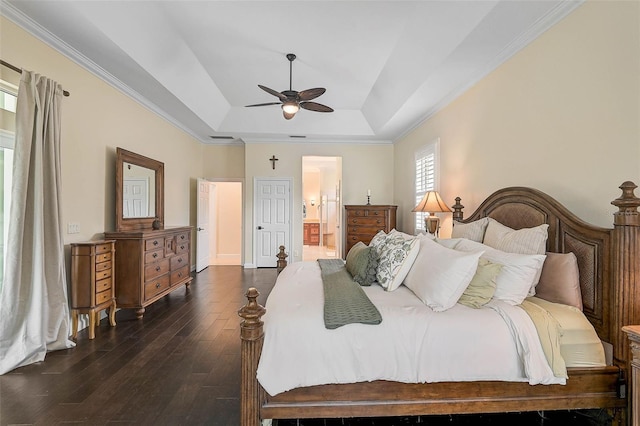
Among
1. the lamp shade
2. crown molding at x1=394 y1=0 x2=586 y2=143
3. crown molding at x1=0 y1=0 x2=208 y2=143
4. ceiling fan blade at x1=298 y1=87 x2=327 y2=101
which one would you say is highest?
crown molding at x1=0 y1=0 x2=208 y2=143

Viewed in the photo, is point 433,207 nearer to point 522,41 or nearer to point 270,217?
point 522,41

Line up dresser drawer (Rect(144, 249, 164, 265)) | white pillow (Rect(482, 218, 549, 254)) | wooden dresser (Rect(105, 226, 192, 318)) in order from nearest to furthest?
white pillow (Rect(482, 218, 549, 254)) < wooden dresser (Rect(105, 226, 192, 318)) < dresser drawer (Rect(144, 249, 164, 265))

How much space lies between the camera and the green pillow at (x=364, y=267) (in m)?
2.60

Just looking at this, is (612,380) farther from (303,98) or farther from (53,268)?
(53,268)

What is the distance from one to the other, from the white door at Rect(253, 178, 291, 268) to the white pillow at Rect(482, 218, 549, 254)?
15.7 feet

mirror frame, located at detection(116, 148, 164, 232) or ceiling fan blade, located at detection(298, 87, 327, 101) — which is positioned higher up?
ceiling fan blade, located at detection(298, 87, 327, 101)

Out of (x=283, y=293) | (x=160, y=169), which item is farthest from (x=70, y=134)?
(x=283, y=293)

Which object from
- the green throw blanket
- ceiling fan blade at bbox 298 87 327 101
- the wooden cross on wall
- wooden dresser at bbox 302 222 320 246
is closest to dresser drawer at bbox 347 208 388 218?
the wooden cross on wall

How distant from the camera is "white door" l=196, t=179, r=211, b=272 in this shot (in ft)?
21.4

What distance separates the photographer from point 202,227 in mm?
6695

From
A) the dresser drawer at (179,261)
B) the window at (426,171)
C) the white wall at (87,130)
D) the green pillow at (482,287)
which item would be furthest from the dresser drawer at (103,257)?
the window at (426,171)

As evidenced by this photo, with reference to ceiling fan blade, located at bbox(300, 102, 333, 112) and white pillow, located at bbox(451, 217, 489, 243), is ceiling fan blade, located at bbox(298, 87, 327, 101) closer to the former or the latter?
ceiling fan blade, located at bbox(300, 102, 333, 112)

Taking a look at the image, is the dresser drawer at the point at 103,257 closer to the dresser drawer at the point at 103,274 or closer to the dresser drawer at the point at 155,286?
the dresser drawer at the point at 103,274

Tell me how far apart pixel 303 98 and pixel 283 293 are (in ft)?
8.38
